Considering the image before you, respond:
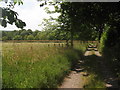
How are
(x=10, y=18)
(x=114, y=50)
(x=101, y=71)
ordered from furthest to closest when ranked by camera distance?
(x=114, y=50), (x=101, y=71), (x=10, y=18)

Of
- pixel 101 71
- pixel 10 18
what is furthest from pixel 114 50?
pixel 10 18

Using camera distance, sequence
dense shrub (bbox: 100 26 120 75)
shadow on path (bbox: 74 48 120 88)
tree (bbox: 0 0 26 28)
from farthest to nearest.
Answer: dense shrub (bbox: 100 26 120 75) → shadow on path (bbox: 74 48 120 88) → tree (bbox: 0 0 26 28)

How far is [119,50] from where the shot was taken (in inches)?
455

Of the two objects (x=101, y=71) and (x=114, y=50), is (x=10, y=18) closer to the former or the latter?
(x=101, y=71)

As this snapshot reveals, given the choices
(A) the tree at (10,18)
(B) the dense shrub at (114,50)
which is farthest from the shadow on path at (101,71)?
(A) the tree at (10,18)

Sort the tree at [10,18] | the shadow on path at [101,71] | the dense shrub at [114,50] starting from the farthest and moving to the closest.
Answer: the dense shrub at [114,50], the shadow on path at [101,71], the tree at [10,18]

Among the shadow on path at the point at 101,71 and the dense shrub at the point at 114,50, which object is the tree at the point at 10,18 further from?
the dense shrub at the point at 114,50

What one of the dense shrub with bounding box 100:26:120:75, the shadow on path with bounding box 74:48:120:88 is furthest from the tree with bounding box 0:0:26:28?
the dense shrub with bounding box 100:26:120:75

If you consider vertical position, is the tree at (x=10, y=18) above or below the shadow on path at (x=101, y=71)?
above

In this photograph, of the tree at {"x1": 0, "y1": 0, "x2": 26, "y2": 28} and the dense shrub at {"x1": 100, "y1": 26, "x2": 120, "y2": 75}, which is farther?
the dense shrub at {"x1": 100, "y1": 26, "x2": 120, "y2": 75}

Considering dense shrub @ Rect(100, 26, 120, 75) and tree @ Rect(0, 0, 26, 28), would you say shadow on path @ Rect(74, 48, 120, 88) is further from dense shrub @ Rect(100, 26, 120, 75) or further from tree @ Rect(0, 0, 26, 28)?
tree @ Rect(0, 0, 26, 28)

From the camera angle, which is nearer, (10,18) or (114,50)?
(10,18)

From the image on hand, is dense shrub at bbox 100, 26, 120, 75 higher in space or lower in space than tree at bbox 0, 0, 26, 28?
lower

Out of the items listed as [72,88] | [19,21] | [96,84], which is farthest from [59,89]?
[19,21]
